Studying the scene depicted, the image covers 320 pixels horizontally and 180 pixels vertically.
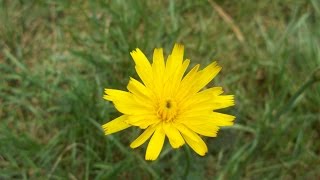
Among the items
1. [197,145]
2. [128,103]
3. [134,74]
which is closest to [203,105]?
[197,145]

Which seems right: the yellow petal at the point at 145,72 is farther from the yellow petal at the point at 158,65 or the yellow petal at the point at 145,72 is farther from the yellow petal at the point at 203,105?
the yellow petal at the point at 203,105

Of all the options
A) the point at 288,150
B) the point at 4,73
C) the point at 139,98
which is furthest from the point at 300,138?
the point at 4,73

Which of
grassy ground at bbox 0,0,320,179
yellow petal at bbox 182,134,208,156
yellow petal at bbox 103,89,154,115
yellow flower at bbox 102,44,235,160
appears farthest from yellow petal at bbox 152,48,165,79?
grassy ground at bbox 0,0,320,179

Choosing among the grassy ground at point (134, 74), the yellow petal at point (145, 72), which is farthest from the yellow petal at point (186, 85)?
the grassy ground at point (134, 74)

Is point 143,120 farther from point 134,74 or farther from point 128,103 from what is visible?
point 134,74

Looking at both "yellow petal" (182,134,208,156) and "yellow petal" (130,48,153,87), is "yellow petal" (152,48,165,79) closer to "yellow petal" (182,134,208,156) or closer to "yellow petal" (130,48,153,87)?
"yellow petal" (130,48,153,87)

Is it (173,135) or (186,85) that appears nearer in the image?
(173,135)
